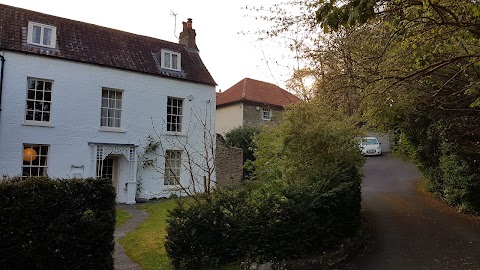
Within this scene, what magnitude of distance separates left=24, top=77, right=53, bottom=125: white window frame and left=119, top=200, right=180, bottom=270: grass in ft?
23.4

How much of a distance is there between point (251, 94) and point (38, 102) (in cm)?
1823

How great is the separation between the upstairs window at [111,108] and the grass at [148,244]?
6537mm

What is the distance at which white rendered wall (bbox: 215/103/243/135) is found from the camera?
29.4 metres

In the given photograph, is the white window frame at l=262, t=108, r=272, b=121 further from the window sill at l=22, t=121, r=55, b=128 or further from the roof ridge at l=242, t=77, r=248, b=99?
the window sill at l=22, t=121, r=55, b=128

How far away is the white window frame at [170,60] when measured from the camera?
19625mm

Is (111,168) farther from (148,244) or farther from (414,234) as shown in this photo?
(414,234)

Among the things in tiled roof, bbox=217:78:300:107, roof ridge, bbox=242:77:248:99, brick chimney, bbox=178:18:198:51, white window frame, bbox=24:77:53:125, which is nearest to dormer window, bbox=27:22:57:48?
white window frame, bbox=24:77:53:125

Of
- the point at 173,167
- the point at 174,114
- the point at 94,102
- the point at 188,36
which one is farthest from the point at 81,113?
the point at 188,36

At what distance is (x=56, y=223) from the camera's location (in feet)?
18.7

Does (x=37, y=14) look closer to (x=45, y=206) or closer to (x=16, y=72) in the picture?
(x=16, y=72)

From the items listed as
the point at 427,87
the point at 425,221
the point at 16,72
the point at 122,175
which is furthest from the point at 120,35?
the point at 425,221

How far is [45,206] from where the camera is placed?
566cm

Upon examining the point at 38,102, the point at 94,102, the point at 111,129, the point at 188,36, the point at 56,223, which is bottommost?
the point at 56,223

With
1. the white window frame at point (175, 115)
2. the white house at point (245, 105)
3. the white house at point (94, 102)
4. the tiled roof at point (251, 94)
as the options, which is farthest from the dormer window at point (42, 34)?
the tiled roof at point (251, 94)
